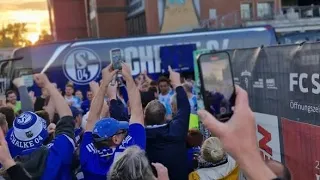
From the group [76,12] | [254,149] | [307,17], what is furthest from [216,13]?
[254,149]

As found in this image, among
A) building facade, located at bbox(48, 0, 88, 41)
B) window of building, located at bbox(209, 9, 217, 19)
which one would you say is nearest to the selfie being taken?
window of building, located at bbox(209, 9, 217, 19)

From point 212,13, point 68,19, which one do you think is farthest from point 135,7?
point 68,19

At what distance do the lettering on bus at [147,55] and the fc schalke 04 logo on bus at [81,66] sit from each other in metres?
1.15

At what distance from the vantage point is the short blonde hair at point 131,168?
2.43m

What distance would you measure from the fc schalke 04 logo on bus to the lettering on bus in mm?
1145

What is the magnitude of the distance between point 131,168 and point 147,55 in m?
15.5

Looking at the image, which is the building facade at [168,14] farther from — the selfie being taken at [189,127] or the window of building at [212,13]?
the selfie being taken at [189,127]

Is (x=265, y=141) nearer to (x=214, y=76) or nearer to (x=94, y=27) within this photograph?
(x=214, y=76)

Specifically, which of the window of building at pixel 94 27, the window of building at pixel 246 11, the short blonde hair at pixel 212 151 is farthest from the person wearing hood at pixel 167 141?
the window of building at pixel 94 27

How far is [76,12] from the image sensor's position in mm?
74500

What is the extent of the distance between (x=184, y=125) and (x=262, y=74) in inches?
50.5

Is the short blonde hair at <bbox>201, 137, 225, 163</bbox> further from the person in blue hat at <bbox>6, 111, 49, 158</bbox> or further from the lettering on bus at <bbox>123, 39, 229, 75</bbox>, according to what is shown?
the lettering on bus at <bbox>123, 39, 229, 75</bbox>

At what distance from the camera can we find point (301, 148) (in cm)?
448

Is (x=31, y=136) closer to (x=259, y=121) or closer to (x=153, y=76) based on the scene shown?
(x=259, y=121)
